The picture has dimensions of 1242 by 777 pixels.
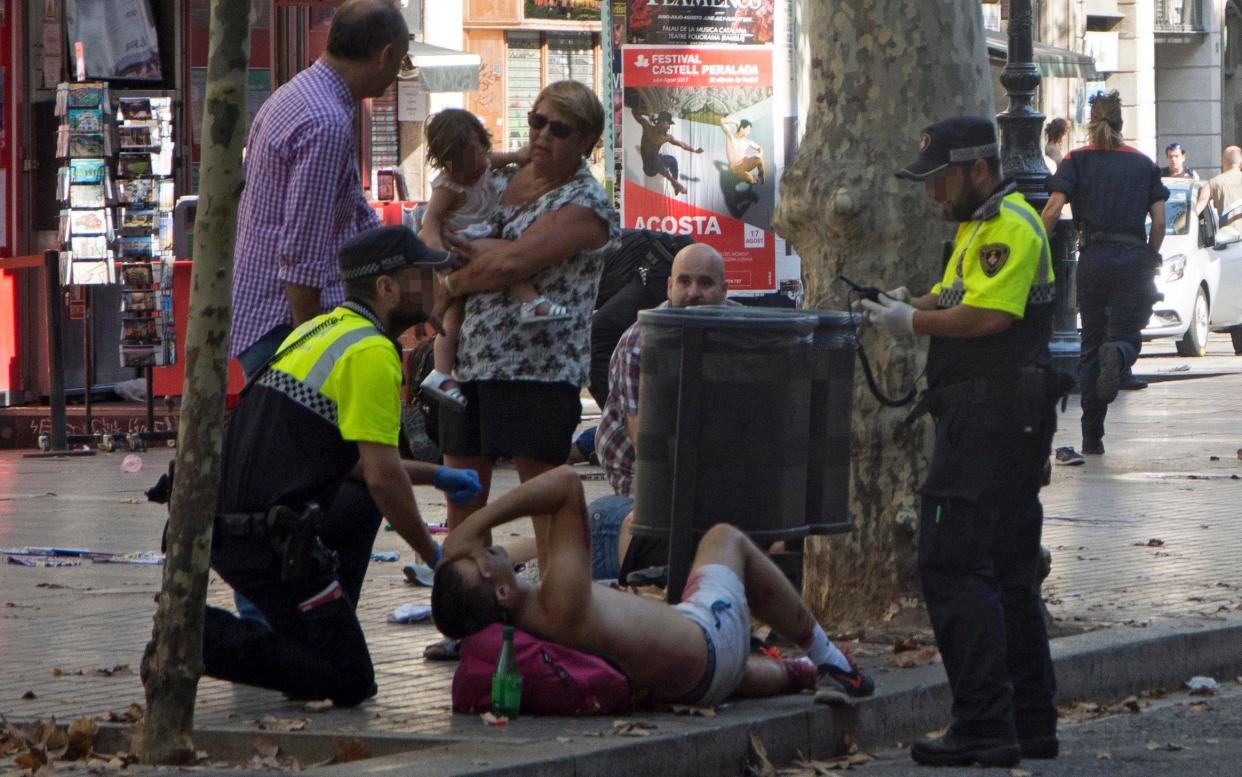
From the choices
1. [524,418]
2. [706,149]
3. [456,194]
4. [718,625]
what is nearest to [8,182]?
[706,149]

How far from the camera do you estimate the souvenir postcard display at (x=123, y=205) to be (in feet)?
49.0

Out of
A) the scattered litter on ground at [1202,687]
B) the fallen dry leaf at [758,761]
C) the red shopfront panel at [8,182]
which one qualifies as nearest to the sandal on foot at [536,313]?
the fallen dry leaf at [758,761]

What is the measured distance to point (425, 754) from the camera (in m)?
5.62

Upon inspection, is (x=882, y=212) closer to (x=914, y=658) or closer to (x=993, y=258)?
(x=914, y=658)

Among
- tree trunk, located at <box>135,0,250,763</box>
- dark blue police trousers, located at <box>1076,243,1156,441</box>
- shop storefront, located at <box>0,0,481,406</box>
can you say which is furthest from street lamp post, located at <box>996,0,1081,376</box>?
tree trunk, located at <box>135,0,250,763</box>

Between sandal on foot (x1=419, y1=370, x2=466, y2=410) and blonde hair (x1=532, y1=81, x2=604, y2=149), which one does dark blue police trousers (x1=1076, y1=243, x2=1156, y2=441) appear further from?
sandal on foot (x1=419, y1=370, x2=466, y2=410)

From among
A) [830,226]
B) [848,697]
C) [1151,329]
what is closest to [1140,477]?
[830,226]

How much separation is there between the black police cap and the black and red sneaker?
1.58m

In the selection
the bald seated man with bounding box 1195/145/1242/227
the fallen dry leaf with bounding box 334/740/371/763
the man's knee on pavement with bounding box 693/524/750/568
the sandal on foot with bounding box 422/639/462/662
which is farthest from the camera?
A: the bald seated man with bounding box 1195/145/1242/227

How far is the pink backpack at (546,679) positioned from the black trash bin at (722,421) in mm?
A: 731

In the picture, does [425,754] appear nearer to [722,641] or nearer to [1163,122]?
[722,641]

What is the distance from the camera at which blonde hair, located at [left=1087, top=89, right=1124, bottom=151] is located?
14.6 m

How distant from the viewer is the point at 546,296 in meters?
7.43

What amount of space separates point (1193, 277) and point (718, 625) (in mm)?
18605
